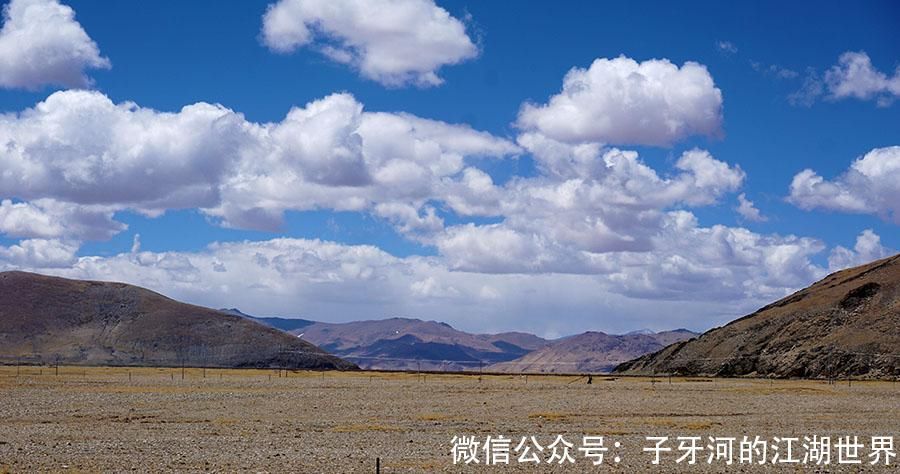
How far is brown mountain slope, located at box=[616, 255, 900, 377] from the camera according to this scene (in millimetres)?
114688

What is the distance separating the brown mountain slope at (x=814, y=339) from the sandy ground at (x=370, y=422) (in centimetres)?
3360

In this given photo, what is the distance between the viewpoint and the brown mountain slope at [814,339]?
115 metres

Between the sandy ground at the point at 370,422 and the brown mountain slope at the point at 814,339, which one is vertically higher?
the brown mountain slope at the point at 814,339

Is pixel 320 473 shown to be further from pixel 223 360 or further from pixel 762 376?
pixel 223 360

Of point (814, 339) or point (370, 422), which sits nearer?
point (370, 422)

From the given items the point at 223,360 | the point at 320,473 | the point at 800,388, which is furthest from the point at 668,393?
the point at 223,360

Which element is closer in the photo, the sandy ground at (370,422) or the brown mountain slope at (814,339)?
the sandy ground at (370,422)

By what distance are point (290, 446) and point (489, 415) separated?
18942 millimetres

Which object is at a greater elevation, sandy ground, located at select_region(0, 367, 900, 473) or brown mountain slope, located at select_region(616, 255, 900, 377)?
brown mountain slope, located at select_region(616, 255, 900, 377)

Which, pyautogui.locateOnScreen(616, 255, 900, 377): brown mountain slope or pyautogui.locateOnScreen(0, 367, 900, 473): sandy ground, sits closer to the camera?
pyautogui.locateOnScreen(0, 367, 900, 473): sandy ground

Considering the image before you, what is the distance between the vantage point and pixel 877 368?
110 m

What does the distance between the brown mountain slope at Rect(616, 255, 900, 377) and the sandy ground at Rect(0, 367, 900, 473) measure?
3360 centimetres

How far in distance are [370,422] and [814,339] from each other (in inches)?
3664

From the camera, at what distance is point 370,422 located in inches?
1800
